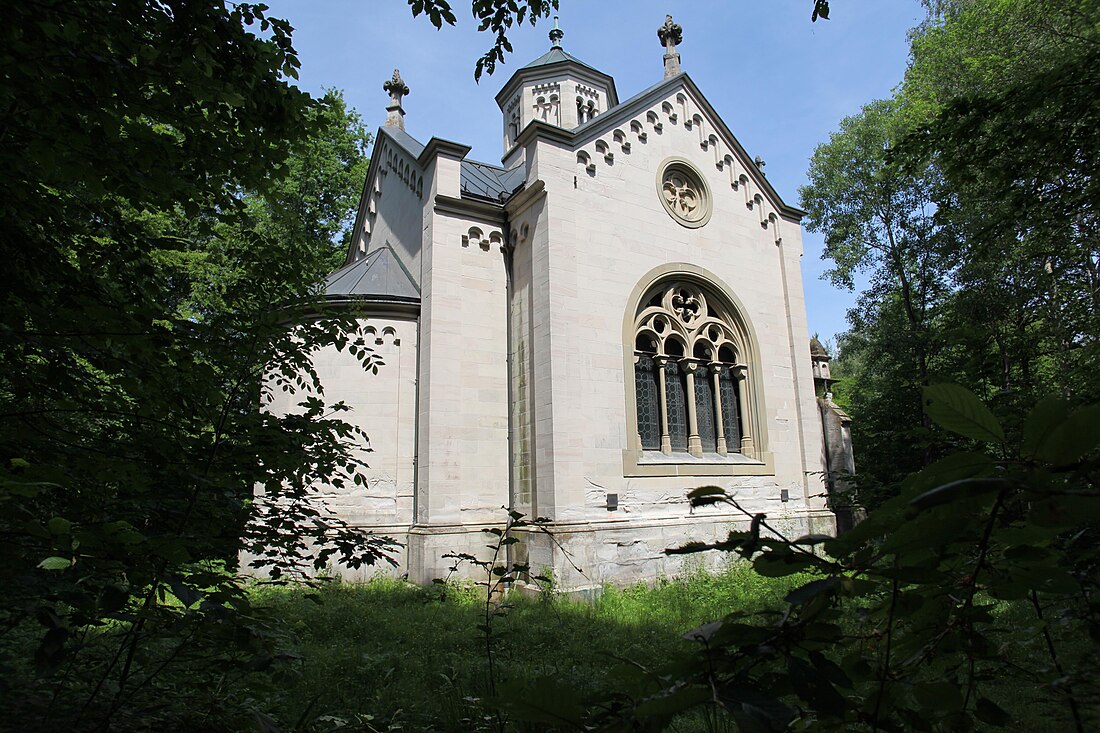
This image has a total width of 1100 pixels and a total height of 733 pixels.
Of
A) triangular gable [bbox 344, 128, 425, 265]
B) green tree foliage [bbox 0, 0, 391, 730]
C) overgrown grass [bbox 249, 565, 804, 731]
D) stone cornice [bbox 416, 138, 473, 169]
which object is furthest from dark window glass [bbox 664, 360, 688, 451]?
green tree foliage [bbox 0, 0, 391, 730]

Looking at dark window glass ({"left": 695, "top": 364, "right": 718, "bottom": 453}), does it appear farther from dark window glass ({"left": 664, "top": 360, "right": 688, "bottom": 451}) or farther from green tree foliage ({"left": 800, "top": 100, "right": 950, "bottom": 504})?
green tree foliage ({"left": 800, "top": 100, "right": 950, "bottom": 504})

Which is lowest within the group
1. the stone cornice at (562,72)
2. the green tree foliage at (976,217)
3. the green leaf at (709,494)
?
the green leaf at (709,494)

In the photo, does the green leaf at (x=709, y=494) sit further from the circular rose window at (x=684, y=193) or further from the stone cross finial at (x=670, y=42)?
the stone cross finial at (x=670, y=42)

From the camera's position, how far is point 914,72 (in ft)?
64.9

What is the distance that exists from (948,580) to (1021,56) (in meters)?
18.9

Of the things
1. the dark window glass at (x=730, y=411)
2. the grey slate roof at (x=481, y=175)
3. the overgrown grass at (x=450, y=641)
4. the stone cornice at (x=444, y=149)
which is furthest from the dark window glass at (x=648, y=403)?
the stone cornice at (x=444, y=149)

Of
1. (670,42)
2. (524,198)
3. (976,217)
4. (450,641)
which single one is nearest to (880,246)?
(976,217)

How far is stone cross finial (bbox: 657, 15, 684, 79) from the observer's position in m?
13.0

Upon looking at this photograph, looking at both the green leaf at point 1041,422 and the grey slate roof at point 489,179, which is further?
the grey slate roof at point 489,179

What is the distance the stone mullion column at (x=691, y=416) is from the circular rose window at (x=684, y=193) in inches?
112

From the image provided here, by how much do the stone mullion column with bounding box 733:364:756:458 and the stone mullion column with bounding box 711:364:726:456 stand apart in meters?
0.46

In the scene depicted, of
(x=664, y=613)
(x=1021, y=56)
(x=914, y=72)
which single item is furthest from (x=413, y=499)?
(x=914, y=72)

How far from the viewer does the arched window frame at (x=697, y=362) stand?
34.0 ft

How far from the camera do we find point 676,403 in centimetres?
1135
